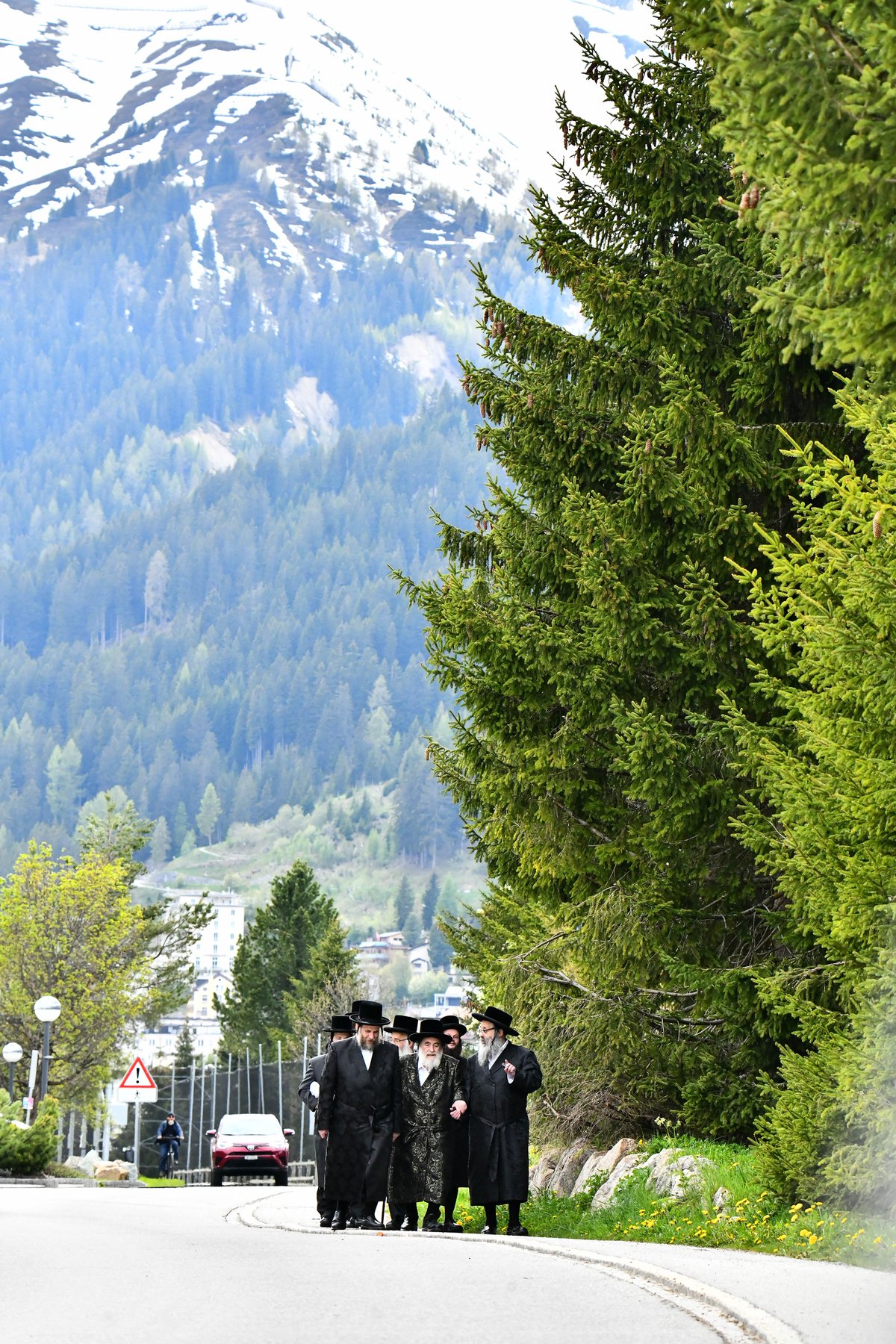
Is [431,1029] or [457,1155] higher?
[431,1029]

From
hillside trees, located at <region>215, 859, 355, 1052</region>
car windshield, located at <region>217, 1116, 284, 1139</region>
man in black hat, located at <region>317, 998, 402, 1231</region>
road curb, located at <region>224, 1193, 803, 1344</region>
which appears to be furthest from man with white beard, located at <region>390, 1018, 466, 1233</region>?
hillside trees, located at <region>215, 859, 355, 1052</region>

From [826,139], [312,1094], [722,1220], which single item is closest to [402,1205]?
[312,1094]

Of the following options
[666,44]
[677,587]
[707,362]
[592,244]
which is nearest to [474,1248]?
[677,587]

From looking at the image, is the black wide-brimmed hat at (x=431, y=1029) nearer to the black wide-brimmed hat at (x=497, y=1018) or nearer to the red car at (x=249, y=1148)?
the black wide-brimmed hat at (x=497, y=1018)

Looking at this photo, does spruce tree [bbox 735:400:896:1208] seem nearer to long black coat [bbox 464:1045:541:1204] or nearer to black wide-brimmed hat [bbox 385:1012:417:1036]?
long black coat [bbox 464:1045:541:1204]

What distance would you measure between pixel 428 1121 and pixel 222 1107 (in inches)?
2221

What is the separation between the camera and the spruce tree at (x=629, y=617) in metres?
14.8

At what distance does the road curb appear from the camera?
7.25 metres

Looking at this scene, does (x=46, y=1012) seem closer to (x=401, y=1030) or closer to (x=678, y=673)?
(x=401, y=1030)

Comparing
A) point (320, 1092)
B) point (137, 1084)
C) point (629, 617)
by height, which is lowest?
point (320, 1092)

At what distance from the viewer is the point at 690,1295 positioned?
876cm

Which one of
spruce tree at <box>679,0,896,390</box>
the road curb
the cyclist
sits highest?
spruce tree at <box>679,0,896,390</box>

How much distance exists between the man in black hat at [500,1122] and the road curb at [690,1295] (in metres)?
1.37

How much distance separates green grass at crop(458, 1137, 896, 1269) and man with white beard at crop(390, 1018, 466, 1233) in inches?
37.7
